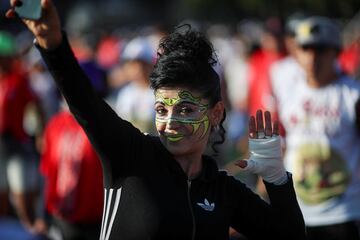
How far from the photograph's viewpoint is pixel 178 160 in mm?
3855

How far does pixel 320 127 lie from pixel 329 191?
1.35ft

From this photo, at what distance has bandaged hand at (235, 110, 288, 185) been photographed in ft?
13.2

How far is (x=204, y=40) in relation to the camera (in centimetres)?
395

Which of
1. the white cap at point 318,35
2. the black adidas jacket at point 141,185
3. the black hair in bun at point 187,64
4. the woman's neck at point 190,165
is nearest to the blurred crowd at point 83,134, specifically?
the white cap at point 318,35

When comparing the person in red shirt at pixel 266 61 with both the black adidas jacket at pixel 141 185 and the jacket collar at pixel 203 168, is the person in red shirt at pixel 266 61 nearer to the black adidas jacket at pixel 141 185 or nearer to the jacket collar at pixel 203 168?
the jacket collar at pixel 203 168

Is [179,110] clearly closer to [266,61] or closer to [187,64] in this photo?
[187,64]

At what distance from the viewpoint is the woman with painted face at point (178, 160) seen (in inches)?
141

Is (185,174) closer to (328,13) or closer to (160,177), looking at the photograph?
(160,177)

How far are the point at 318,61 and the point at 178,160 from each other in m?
2.75

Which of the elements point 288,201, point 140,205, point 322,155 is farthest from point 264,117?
point 322,155

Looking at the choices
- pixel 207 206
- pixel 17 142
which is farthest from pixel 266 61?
pixel 207 206

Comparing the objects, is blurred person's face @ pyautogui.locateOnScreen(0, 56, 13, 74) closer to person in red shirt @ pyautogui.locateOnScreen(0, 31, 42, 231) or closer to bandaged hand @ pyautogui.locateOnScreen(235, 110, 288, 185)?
person in red shirt @ pyautogui.locateOnScreen(0, 31, 42, 231)

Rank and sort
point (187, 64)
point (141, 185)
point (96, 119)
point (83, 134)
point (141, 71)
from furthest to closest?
point (141, 71) < point (83, 134) < point (187, 64) < point (141, 185) < point (96, 119)

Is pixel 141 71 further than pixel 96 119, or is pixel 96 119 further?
pixel 141 71
